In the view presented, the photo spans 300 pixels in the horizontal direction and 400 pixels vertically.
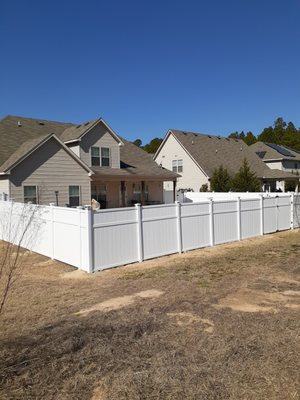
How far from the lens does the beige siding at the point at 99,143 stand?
2300 cm

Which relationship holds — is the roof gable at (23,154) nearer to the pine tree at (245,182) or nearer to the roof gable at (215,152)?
the pine tree at (245,182)

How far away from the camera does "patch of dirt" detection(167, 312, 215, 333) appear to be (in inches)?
213

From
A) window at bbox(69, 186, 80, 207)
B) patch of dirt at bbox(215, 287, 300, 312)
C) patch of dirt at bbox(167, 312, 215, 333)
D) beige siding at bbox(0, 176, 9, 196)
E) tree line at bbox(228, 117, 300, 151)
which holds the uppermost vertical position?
tree line at bbox(228, 117, 300, 151)

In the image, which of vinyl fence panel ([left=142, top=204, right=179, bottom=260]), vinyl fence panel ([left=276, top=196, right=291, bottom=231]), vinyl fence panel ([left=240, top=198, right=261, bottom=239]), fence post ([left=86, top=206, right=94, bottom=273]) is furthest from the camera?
vinyl fence panel ([left=276, top=196, right=291, bottom=231])

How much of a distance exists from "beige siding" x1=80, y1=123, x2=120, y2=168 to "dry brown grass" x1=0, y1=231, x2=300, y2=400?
14.6 meters

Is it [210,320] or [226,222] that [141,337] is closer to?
[210,320]

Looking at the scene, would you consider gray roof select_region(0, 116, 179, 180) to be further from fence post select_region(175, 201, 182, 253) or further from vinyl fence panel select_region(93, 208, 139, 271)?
vinyl fence panel select_region(93, 208, 139, 271)

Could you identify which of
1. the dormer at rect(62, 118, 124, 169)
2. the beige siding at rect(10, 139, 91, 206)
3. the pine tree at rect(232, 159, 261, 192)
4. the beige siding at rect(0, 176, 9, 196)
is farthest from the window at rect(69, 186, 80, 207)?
the pine tree at rect(232, 159, 261, 192)

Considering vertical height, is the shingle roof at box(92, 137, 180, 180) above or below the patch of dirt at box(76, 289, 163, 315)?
above

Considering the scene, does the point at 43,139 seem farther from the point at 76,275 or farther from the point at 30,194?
the point at 76,275

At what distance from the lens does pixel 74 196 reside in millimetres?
20703

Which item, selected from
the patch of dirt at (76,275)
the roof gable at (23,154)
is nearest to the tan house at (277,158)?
the roof gable at (23,154)

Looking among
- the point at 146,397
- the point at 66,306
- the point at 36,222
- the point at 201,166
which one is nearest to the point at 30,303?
the point at 66,306

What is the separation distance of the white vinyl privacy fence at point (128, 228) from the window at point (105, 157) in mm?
9991
